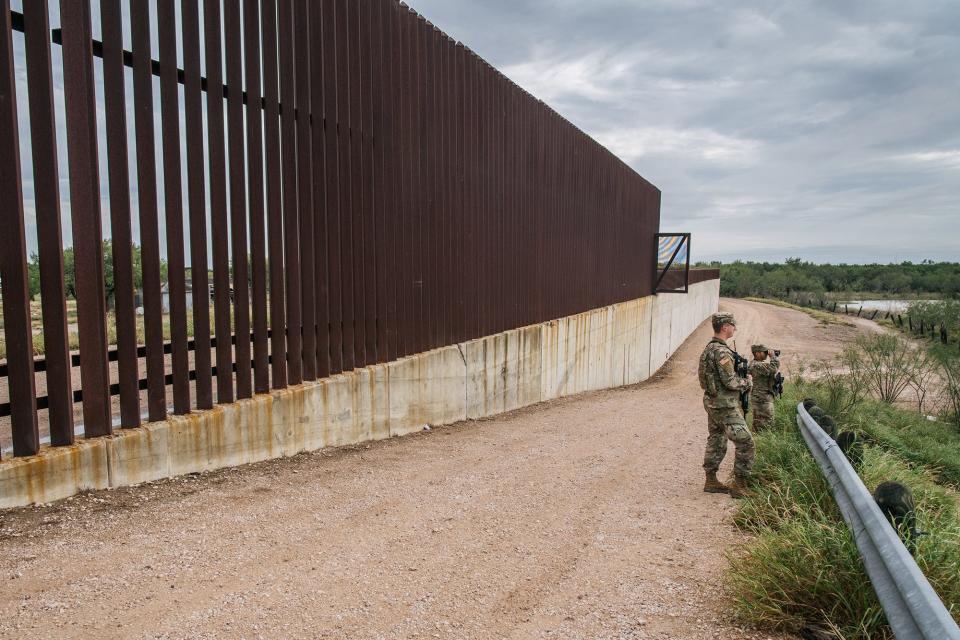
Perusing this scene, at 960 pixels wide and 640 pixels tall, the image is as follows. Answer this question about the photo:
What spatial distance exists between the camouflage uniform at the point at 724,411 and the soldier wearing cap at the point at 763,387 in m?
1.98

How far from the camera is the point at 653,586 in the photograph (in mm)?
3438

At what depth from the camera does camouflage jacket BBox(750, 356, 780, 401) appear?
7164 mm

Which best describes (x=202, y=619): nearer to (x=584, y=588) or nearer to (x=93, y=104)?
(x=584, y=588)

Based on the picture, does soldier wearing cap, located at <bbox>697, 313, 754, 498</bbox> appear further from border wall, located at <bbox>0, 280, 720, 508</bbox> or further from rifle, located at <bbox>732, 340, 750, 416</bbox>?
border wall, located at <bbox>0, 280, 720, 508</bbox>

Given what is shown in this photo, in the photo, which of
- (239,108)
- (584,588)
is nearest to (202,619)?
(584,588)

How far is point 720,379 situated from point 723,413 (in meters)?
0.30

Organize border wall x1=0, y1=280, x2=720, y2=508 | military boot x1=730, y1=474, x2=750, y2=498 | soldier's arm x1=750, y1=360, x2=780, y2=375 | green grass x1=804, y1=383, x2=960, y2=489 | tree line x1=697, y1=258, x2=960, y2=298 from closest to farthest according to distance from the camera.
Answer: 1. border wall x1=0, y1=280, x2=720, y2=508
2. military boot x1=730, y1=474, x2=750, y2=498
3. soldier's arm x1=750, y1=360, x2=780, y2=375
4. green grass x1=804, y1=383, x2=960, y2=489
5. tree line x1=697, y1=258, x2=960, y2=298

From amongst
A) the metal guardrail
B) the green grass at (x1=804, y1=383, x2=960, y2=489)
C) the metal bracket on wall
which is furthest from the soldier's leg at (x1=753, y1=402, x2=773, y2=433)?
the metal bracket on wall

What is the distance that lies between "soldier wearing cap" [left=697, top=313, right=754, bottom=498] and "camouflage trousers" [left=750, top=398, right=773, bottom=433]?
205 cm

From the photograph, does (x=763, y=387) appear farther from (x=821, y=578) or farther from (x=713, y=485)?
(x=821, y=578)

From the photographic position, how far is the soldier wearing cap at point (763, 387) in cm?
718

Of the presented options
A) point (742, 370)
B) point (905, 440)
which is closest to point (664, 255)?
point (905, 440)

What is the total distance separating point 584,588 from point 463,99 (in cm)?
756

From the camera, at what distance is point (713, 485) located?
5.37m
